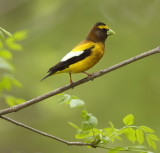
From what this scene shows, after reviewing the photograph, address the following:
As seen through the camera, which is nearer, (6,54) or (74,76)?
Answer: (6,54)

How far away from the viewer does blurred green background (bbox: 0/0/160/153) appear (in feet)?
34.1

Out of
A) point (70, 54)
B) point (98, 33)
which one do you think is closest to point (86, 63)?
point (70, 54)

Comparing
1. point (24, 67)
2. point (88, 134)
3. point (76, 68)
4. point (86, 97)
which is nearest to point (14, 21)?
point (24, 67)

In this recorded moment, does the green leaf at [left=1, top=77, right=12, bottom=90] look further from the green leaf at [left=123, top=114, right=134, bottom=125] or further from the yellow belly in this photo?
the green leaf at [left=123, top=114, right=134, bottom=125]

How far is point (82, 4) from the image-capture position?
13.3 meters

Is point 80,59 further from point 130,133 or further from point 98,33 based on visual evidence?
point 130,133

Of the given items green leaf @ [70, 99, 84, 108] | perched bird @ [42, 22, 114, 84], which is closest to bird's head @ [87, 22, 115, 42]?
perched bird @ [42, 22, 114, 84]

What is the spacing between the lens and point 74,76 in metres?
11.1

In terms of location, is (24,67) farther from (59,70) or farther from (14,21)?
(59,70)

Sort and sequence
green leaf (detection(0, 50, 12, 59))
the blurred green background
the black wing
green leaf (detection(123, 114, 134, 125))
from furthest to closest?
the blurred green background, the black wing, green leaf (detection(0, 50, 12, 59)), green leaf (detection(123, 114, 134, 125))

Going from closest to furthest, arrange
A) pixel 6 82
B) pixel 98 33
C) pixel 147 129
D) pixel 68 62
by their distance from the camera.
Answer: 1. pixel 147 129
2. pixel 6 82
3. pixel 68 62
4. pixel 98 33

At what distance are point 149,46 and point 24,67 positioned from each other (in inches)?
131

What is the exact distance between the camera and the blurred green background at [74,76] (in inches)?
410

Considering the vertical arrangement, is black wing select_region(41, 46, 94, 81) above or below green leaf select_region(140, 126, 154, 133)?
above
